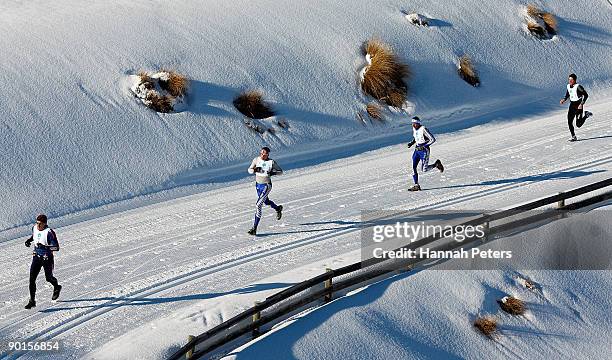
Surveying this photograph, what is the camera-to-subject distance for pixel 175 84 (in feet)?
72.6

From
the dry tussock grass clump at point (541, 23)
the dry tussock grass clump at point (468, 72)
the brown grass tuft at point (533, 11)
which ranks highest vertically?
the brown grass tuft at point (533, 11)

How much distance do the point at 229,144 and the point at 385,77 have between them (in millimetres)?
4749

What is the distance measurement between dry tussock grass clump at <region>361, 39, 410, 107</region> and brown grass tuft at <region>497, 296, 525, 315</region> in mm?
8903

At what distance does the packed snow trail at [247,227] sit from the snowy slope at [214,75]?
3.72 feet

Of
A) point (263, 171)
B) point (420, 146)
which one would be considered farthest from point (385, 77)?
point (263, 171)

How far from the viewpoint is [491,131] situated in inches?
932

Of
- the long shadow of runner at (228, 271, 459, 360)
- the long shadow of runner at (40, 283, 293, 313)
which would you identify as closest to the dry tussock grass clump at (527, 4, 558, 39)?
the long shadow of runner at (228, 271, 459, 360)

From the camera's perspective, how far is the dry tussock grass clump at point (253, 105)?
22328mm

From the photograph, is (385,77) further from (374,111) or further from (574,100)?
(574,100)

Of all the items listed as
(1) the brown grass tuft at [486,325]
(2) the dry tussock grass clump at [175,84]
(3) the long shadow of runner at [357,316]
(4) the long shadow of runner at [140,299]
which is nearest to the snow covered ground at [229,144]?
(4) the long shadow of runner at [140,299]

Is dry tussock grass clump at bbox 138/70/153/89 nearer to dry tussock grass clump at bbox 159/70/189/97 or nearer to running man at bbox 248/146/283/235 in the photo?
dry tussock grass clump at bbox 159/70/189/97

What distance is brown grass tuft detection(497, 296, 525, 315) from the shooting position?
15633 mm

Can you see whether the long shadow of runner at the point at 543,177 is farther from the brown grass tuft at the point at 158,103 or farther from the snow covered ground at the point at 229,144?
the brown grass tuft at the point at 158,103

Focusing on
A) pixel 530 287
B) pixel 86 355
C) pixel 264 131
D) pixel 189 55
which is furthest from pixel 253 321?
pixel 189 55
